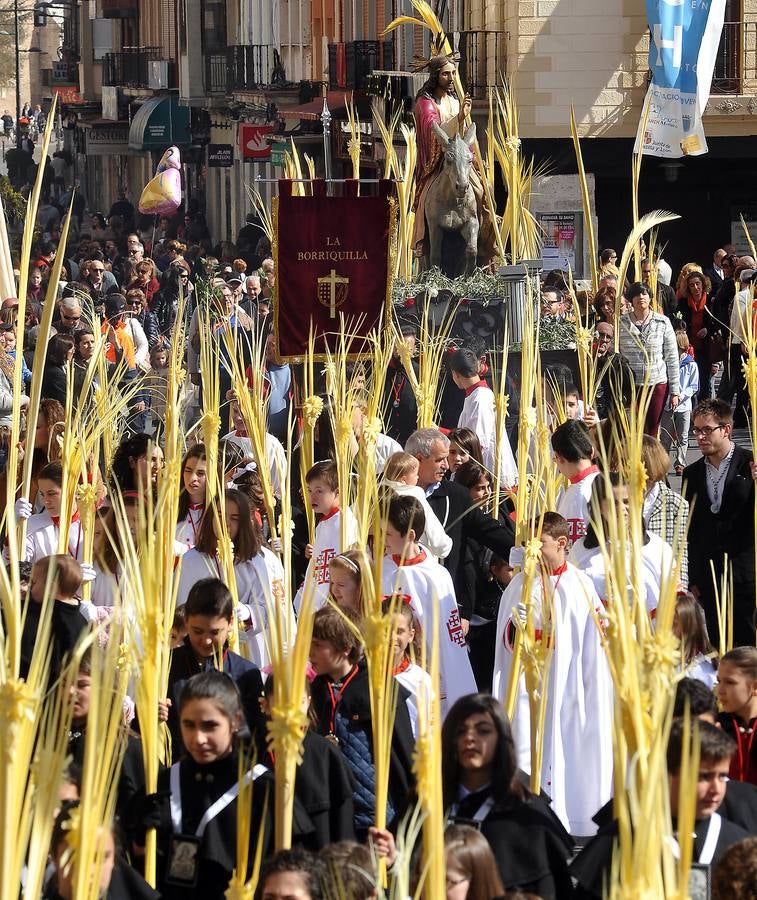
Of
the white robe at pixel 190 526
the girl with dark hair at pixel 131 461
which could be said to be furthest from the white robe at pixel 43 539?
the white robe at pixel 190 526

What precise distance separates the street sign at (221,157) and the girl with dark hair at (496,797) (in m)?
26.7

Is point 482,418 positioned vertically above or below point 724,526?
above

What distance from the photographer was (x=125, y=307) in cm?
1377

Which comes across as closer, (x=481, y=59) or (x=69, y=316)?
(x=69, y=316)

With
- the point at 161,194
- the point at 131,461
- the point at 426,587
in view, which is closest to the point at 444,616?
the point at 426,587

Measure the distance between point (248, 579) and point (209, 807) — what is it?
7.03ft

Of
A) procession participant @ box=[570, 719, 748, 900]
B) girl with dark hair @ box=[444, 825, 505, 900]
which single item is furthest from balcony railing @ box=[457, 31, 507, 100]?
girl with dark hair @ box=[444, 825, 505, 900]

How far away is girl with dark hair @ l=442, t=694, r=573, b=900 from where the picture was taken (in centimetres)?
425

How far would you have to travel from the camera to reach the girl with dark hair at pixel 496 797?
425 cm

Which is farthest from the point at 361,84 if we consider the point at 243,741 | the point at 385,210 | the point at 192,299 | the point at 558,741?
the point at 243,741

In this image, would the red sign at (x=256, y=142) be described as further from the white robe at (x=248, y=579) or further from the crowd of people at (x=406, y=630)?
the white robe at (x=248, y=579)

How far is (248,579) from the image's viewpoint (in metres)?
6.49

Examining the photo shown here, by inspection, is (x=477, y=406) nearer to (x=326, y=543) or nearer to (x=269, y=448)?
(x=269, y=448)

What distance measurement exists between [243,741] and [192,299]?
1173cm
